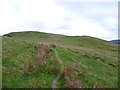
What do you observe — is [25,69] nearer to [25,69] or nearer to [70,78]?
[25,69]

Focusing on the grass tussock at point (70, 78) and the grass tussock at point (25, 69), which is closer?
the grass tussock at point (70, 78)

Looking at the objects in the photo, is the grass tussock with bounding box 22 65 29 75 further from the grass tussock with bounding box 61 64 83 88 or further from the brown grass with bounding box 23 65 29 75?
the grass tussock with bounding box 61 64 83 88

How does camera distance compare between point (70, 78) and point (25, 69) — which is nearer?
point (70, 78)

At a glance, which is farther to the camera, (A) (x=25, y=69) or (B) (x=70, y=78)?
(A) (x=25, y=69)

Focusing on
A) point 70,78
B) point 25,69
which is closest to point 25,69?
point 25,69

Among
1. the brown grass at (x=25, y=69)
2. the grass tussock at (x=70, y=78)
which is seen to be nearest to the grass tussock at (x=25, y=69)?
the brown grass at (x=25, y=69)

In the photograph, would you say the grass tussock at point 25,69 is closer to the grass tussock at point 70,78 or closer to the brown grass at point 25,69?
the brown grass at point 25,69

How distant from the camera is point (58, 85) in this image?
1360cm

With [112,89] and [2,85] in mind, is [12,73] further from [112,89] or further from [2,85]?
[112,89]

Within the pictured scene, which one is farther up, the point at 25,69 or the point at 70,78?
the point at 25,69

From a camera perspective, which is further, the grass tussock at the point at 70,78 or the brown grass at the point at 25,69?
the brown grass at the point at 25,69

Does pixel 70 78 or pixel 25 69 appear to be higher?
pixel 25 69

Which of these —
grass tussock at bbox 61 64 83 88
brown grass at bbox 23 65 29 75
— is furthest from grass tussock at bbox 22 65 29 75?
grass tussock at bbox 61 64 83 88

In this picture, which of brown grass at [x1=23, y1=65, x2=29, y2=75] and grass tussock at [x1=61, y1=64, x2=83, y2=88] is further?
brown grass at [x1=23, y1=65, x2=29, y2=75]
